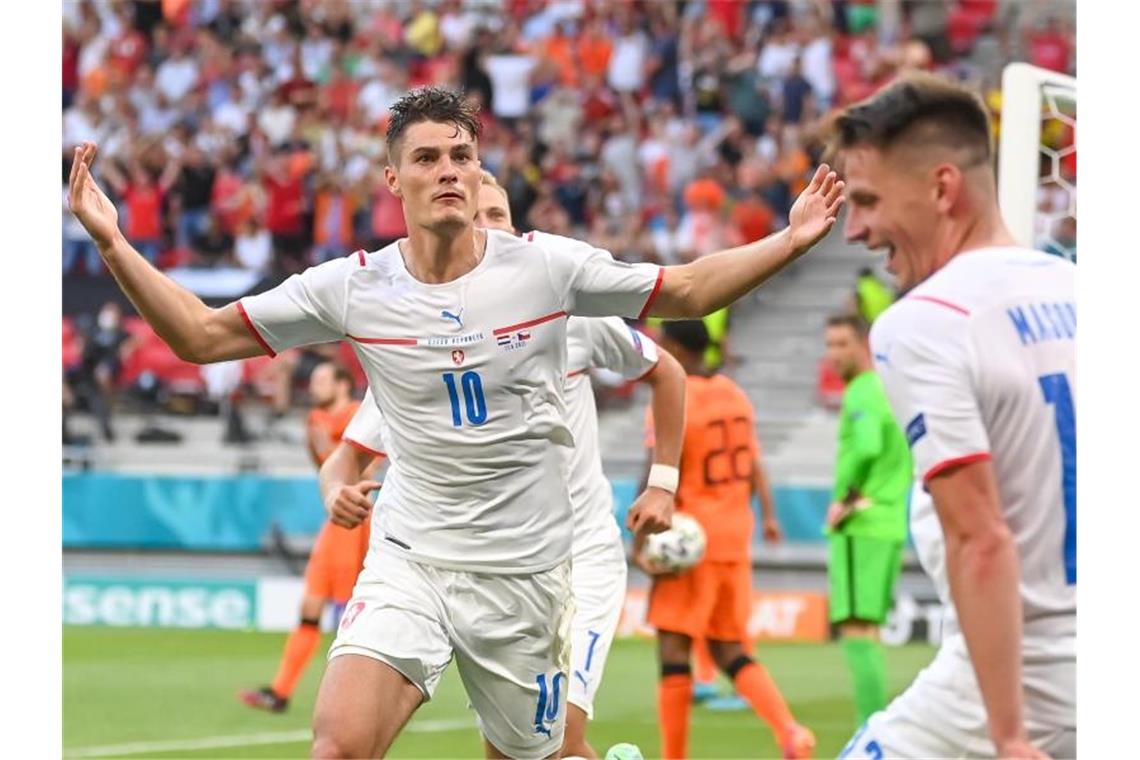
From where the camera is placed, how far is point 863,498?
1123cm

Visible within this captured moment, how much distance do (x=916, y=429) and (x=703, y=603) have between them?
20.0 feet

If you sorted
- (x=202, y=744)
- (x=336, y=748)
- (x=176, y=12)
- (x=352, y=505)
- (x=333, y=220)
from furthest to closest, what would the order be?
(x=176, y=12) → (x=333, y=220) → (x=202, y=744) → (x=352, y=505) → (x=336, y=748)

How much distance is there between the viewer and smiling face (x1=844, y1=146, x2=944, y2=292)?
168 inches

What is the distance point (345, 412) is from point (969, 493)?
28.8 feet

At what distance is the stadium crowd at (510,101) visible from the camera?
22734 millimetres

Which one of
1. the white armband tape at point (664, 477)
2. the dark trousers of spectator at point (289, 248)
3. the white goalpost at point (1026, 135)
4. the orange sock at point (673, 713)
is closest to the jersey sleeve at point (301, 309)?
the white armband tape at point (664, 477)

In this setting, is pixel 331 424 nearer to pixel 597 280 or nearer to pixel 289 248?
pixel 597 280

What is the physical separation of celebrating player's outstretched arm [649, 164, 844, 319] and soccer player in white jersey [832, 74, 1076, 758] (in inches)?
41.6

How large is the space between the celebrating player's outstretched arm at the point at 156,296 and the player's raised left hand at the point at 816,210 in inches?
68.0

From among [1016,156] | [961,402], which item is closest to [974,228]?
[961,402]

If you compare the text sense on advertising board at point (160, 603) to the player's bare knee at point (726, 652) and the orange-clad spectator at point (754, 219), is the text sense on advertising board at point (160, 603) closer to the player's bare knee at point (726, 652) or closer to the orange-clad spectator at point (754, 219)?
the orange-clad spectator at point (754, 219)

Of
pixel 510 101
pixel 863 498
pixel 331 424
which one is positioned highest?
pixel 510 101

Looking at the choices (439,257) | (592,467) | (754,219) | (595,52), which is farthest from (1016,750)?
(595,52)
